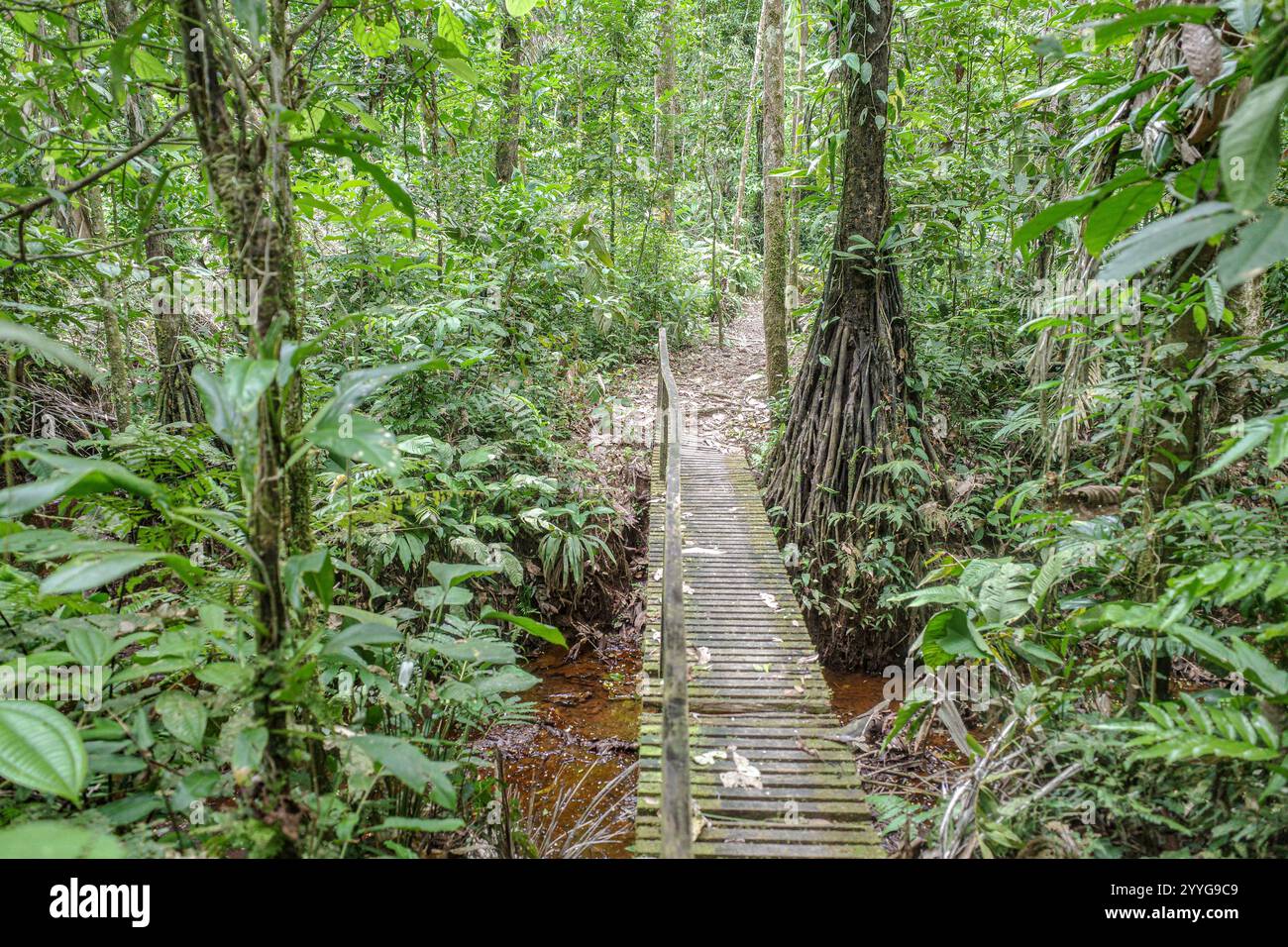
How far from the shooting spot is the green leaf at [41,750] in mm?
1184

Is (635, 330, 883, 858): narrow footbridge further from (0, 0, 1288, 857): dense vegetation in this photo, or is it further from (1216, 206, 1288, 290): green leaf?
(1216, 206, 1288, 290): green leaf

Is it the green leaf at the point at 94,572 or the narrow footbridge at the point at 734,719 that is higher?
the green leaf at the point at 94,572

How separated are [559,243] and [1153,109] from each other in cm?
613

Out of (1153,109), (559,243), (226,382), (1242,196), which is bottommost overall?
(226,382)

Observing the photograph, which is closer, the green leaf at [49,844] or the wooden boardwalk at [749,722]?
the green leaf at [49,844]

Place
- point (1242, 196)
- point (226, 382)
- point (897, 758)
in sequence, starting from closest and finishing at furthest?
point (1242, 196)
point (226, 382)
point (897, 758)

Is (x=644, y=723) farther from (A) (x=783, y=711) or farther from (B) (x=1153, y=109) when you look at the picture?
(B) (x=1153, y=109)

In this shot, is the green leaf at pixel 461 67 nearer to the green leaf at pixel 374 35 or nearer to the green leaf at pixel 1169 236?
the green leaf at pixel 374 35

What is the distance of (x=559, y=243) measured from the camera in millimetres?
7406

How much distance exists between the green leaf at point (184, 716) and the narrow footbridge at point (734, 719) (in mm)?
1131

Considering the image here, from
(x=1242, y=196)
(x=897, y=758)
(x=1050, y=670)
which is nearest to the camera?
(x=1242, y=196)

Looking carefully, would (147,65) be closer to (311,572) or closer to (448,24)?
(448,24)

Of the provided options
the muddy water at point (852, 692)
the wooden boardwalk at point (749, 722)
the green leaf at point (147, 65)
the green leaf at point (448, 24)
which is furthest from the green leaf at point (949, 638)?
the green leaf at point (147, 65)
